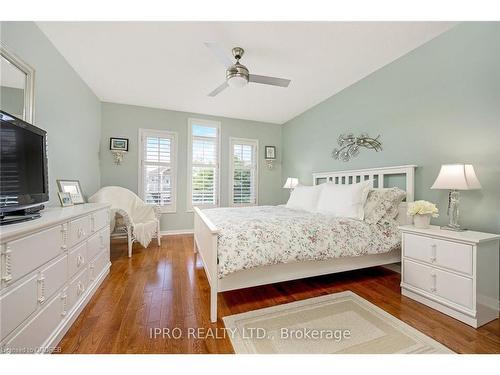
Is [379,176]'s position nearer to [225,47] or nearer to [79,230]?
[225,47]

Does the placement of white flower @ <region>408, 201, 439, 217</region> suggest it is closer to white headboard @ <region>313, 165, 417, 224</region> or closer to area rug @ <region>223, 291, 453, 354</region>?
white headboard @ <region>313, 165, 417, 224</region>

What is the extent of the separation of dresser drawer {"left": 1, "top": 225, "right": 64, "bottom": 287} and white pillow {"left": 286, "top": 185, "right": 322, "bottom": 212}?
2625 mm

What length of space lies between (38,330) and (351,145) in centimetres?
370

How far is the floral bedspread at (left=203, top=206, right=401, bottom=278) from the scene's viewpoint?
5.51 ft

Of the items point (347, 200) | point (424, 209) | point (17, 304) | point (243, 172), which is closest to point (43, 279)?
point (17, 304)

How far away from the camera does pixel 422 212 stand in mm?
1890

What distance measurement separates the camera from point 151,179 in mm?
4258

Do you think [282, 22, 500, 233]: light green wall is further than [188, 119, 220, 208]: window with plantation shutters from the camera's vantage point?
No

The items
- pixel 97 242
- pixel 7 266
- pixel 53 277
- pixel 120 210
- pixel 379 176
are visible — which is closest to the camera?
pixel 7 266

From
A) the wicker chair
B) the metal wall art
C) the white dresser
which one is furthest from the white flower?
the wicker chair

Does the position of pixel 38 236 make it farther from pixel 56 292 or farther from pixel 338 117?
pixel 338 117

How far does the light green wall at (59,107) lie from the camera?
186cm

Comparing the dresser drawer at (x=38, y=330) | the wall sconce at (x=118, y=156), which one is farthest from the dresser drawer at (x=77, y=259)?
the wall sconce at (x=118, y=156)
